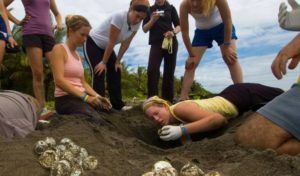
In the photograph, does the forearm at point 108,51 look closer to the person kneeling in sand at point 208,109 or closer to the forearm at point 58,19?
the forearm at point 58,19

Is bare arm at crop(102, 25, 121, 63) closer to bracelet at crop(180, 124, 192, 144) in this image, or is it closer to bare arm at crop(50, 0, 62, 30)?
bare arm at crop(50, 0, 62, 30)

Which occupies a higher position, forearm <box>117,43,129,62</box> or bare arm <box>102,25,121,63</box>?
bare arm <box>102,25,121,63</box>

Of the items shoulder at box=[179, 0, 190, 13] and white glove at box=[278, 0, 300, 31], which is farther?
shoulder at box=[179, 0, 190, 13]

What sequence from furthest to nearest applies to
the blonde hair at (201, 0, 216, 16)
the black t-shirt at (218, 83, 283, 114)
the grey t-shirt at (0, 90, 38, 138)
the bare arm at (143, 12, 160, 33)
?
the bare arm at (143, 12, 160, 33)
the blonde hair at (201, 0, 216, 16)
the black t-shirt at (218, 83, 283, 114)
the grey t-shirt at (0, 90, 38, 138)

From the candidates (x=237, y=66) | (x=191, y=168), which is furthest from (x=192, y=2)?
(x=191, y=168)

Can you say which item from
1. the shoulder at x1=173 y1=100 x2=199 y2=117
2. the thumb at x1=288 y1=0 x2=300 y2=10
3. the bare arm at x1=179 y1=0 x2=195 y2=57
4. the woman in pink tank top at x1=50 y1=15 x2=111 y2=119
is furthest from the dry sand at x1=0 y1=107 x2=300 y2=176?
the bare arm at x1=179 y1=0 x2=195 y2=57

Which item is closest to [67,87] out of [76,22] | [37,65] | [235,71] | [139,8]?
[76,22]

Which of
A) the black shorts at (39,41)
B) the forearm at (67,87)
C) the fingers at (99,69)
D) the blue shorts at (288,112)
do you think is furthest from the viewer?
the fingers at (99,69)

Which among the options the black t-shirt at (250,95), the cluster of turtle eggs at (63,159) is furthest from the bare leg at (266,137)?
the cluster of turtle eggs at (63,159)

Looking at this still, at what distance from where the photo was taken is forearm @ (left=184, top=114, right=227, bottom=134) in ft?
12.8

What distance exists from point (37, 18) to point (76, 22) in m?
1.03

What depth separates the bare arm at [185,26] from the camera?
209 inches

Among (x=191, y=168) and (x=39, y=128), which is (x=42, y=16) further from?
(x=191, y=168)

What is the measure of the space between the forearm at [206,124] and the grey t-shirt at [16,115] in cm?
143
